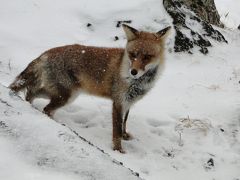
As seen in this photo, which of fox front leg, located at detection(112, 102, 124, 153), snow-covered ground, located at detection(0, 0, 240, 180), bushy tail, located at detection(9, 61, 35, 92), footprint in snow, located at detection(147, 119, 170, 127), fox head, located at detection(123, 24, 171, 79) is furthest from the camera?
footprint in snow, located at detection(147, 119, 170, 127)

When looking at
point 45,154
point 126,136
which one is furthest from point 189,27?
point 45,154

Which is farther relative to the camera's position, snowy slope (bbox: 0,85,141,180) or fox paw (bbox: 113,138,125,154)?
fox paw (bbox: 113,138,125,154)

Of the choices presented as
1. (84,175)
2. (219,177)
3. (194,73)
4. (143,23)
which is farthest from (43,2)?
(84,175)

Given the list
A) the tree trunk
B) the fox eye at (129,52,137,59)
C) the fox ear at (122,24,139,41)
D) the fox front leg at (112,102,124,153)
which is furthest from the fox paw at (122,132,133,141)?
the tree trunk

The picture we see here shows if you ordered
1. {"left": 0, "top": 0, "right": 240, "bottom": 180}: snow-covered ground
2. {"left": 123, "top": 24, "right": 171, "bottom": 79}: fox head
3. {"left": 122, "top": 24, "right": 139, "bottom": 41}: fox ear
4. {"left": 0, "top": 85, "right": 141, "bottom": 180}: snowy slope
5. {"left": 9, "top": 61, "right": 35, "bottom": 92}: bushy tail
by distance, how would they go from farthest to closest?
1. {"left": 9, "top": 61, "right": 35, "bottom": 92}: bushy tail
2. {"left": 122, "top": 24, "right": 139, "bottom": 41}: fox ear
3. {"left": 123, "top": 24, "right": 171, "bottom": 79}: fox head
4. {"left": 0, "top": 0, "right": 240, "bottom": 180}: snow-covered ground
5. {"left": 0, "top": 85, "right": 141, "bottom": 180}: snowy slope

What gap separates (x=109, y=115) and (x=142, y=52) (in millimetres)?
1552

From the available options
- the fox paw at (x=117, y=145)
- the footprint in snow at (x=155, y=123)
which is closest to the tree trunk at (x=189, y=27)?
the footprint in snow at (x=155, y=123)

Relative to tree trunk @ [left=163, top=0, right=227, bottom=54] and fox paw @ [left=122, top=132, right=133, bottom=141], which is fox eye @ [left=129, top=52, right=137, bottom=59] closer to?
fox paw @ [left=122, top=132, right=133, bottom=141]

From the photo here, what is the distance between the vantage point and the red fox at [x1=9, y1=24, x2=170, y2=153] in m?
6.02

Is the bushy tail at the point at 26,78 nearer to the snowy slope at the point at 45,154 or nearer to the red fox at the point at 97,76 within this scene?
the red fox at the point at 97,76

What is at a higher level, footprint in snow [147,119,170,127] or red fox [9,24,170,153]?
red fox [9,24,170,153]

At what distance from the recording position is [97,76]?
6.33m

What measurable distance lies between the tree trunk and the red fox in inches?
117

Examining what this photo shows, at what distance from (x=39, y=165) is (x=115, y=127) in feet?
10.1
